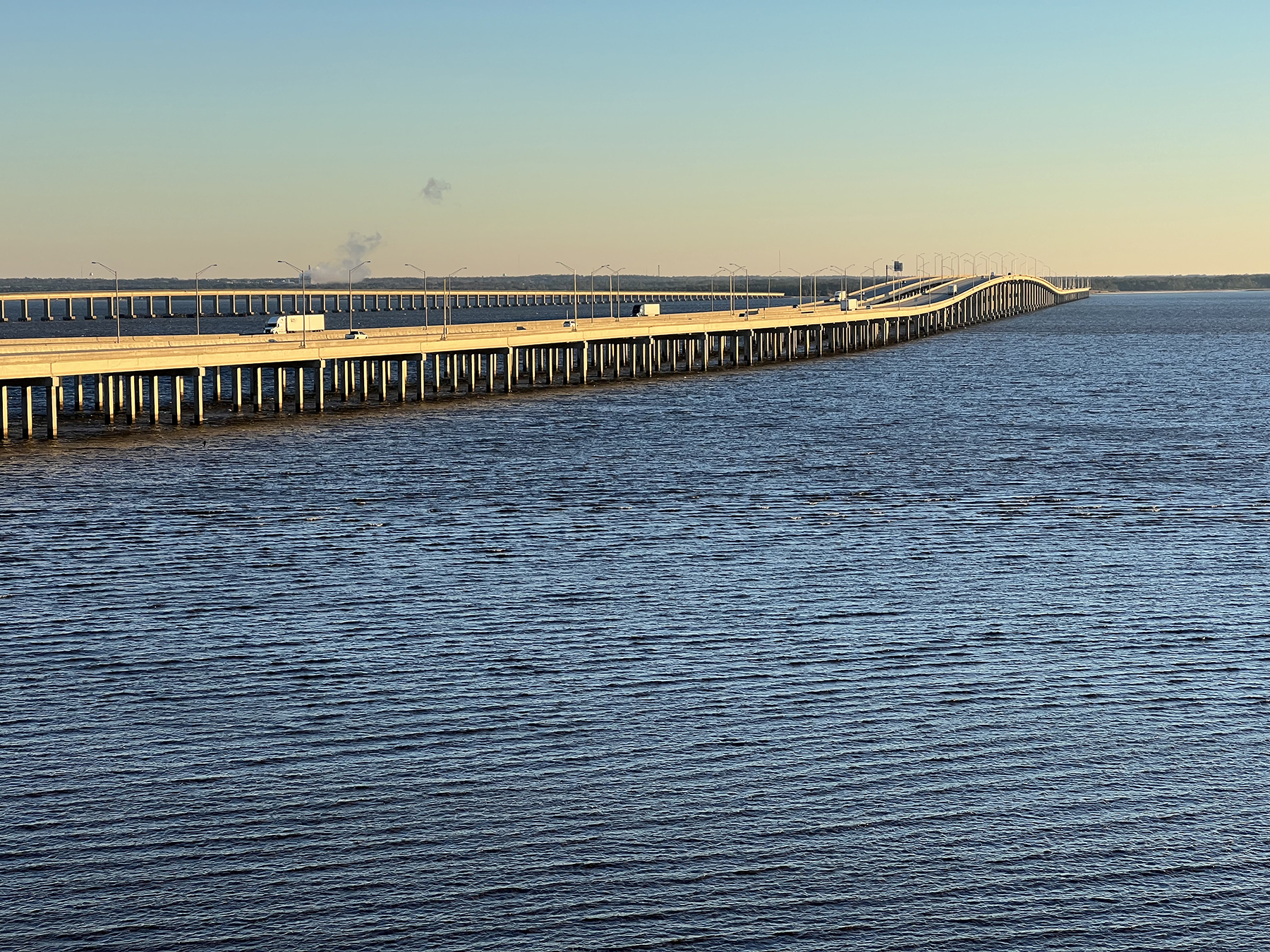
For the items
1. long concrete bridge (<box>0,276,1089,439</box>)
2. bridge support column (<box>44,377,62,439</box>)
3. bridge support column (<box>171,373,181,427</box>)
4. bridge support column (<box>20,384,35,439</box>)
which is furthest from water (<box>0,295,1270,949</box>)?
bridge support column (<box>171,373,181,427</box>)

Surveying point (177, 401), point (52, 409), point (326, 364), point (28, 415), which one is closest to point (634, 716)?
point (28, 415)

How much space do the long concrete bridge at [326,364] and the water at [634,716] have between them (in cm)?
1828

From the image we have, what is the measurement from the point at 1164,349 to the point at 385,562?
5461 inches

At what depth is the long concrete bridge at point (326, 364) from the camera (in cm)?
6938

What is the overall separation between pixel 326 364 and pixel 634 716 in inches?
3418

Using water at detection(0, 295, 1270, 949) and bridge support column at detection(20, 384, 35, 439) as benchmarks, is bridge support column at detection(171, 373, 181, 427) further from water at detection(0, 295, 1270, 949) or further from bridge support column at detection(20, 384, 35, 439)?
water at detection(0, 295, 1270, 949)

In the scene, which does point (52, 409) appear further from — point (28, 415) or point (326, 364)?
point (326, 364)

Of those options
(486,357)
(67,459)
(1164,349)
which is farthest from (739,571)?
(1164,349)

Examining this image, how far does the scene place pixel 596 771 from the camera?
842 inches

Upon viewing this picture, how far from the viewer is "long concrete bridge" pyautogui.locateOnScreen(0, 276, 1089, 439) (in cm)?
6938

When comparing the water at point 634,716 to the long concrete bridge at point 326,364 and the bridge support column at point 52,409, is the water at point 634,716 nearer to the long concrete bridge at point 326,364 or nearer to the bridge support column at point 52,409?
the bridge support column at point 52,409

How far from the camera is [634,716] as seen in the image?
78.8 ft

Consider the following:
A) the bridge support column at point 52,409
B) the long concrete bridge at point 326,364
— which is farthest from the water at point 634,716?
the long concrete bridge at point 326,364

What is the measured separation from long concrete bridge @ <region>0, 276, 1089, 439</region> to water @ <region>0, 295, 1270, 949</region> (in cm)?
1828
